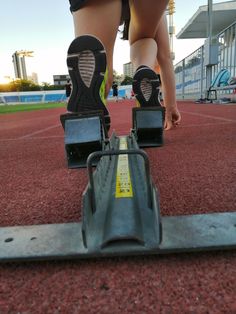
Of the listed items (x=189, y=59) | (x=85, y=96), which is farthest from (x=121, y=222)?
(x=189, y=59)

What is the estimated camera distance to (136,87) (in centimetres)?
206

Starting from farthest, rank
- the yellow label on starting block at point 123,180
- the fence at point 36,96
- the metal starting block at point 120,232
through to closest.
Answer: the fence at point 36,96 < the yellow label on starting block at point 123,180 < the metal starting block at point 120,232

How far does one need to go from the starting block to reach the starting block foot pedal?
44.9 inches

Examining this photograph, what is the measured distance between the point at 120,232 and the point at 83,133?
791mm

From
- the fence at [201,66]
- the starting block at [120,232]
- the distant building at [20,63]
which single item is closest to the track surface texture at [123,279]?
the starting block at [120,232]

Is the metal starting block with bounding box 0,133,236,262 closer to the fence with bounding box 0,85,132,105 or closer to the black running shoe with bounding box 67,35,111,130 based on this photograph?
the black running shoe with bounding box 67,35,111,130

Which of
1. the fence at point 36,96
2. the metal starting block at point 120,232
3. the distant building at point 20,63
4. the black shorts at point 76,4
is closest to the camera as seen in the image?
the metal starting block at point 120,232

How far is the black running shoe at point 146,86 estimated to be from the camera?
2.04 m

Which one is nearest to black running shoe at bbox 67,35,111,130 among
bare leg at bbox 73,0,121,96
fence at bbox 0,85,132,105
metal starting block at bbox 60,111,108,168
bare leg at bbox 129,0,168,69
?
metal starting block at bbox 60,111,108,168

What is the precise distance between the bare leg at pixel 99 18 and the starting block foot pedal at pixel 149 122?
52 cm

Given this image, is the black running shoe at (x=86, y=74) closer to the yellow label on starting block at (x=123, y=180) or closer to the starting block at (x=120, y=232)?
the yellow label on starting block at (x=123, y=180)

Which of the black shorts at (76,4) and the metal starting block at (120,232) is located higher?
the black shorts at (76,4)

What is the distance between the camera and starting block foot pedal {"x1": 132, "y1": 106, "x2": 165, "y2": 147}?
188 centimetres

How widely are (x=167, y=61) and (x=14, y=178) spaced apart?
5.94ft
